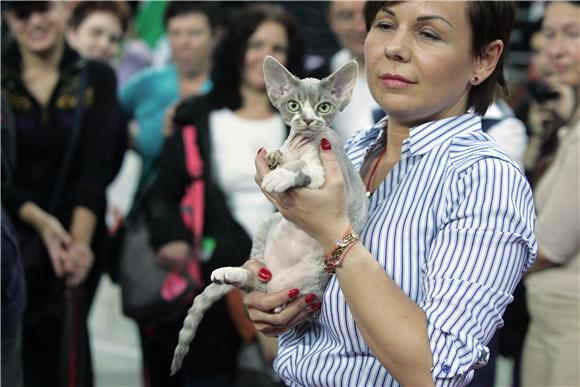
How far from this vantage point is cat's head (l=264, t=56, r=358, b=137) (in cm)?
200

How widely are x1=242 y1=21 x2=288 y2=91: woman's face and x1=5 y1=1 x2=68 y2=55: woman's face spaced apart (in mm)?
894

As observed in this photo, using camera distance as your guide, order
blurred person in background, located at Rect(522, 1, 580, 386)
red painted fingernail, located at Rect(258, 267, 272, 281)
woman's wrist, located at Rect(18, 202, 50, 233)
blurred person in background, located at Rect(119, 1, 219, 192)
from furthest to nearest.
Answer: blurred person in background, located at Rect(119, 1, 219, 192)
woman's wrist, located at Rect(18, 202, 50, 233)
blurred person in background, located at Rect(522, 1, 580, 386)
red painted fingernail, located at Rect(258, 267, 272, 281)

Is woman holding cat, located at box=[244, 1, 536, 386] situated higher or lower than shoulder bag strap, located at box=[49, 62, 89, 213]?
higher

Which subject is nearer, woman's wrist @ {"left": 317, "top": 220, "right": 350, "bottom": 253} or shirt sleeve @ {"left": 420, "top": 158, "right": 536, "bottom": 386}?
shirt sleeve @ {"left": 420, "top": 158, "right": 536, "bottom": 386}

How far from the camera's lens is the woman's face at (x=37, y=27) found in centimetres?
414

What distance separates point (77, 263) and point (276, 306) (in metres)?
2.21

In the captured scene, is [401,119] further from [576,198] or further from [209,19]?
[209,19]

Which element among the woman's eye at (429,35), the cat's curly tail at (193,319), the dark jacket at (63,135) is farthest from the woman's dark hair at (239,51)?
the woman's eye at (429,35)

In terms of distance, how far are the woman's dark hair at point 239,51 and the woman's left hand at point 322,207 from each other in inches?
93.4

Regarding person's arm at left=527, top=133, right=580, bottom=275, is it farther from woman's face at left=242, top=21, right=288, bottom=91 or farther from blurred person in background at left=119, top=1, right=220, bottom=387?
blurred person in background at left=119, top=1, right=220, bottom=387

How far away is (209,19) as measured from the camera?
5.10 metres

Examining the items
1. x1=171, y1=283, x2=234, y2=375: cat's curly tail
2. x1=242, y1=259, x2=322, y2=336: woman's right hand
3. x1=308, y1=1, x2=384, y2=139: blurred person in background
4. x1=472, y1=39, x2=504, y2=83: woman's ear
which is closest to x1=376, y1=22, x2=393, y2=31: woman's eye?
x1=472, y1=39, x2=504, y2=83: woman's ear

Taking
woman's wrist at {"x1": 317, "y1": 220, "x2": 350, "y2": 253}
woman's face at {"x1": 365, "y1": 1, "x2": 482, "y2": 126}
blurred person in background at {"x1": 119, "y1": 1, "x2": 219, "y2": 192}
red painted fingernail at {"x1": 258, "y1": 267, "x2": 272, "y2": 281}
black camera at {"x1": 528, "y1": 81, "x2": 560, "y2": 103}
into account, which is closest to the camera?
woman's wrist at {"x1": 317, "y1": 220, "x2": 350, "y2": 253}

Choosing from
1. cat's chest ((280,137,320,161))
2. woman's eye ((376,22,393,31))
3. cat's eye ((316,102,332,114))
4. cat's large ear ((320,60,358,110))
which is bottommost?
cat's chest ((280,137,320,161))
